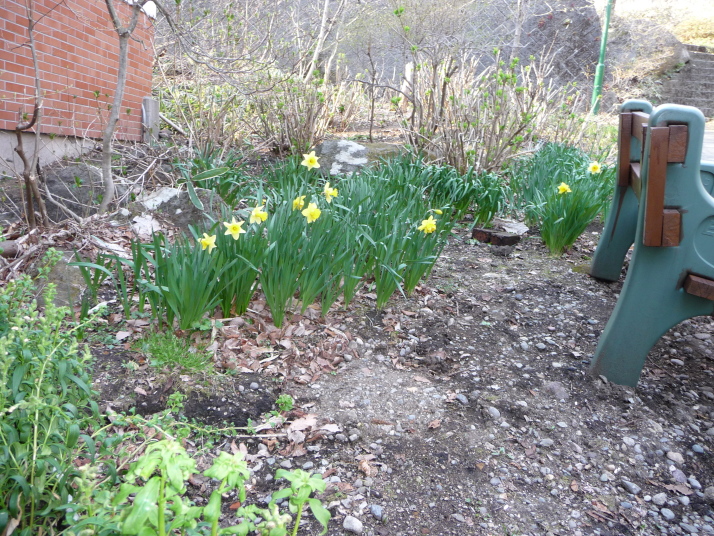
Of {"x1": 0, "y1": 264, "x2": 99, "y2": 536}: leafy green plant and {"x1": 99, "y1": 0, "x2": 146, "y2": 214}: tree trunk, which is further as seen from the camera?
{"x1": 99, "y1": 0, "x2": 146, "y2": 214}: tree trunk

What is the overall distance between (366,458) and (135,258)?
1.22 meters

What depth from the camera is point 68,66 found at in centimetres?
509

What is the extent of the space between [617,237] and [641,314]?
1307 mm

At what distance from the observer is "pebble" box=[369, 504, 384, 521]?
156 centimetres

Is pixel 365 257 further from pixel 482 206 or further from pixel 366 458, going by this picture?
pixel 482 206

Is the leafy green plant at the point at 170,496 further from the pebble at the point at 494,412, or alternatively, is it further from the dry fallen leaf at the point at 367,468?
the pebble at the point at 494,412

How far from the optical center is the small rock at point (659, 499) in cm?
170

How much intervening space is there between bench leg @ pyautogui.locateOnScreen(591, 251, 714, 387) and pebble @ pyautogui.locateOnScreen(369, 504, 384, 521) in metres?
1.22

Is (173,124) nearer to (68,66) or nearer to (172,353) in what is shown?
(68,66)

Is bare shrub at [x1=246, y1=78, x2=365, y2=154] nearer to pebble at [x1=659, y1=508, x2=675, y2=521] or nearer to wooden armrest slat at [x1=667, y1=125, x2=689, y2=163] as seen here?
wooden armrest slat at [x1=667, y1=125, x2=689, y2=163]

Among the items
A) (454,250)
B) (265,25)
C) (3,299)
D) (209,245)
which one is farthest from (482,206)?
(265,25)

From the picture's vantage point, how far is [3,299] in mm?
1528

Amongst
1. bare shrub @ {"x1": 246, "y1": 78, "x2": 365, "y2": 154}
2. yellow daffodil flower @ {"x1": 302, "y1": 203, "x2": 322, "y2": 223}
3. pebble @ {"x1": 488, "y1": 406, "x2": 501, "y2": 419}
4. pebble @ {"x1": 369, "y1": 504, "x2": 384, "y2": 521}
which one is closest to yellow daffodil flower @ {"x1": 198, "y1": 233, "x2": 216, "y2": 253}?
yellow daffodil flower @ {"x1": 302, "y1": 203, "x2": 322, "y2": 223}

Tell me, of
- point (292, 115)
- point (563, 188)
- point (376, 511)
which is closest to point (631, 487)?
point (376, 511)
